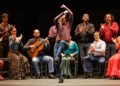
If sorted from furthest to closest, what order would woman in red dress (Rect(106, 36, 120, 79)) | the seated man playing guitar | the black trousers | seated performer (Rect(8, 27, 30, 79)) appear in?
the black trousers
the seated man playing guitar
seated performer (Rect(8, 27, 30, 79))
woman in red dress (Rect(106, 36, 120, 79))

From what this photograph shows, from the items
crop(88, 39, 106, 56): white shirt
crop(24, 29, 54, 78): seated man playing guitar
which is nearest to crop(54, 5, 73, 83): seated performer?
crop(24, 29, 54, 78): seated man playing guitar

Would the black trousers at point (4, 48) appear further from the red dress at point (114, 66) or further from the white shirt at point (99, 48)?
the red dress at point (114, 66)

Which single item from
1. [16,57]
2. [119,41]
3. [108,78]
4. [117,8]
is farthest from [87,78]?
[117,8]

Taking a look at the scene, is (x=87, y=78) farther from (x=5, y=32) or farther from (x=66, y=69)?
(x=5, y=32)

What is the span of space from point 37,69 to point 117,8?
114 inches

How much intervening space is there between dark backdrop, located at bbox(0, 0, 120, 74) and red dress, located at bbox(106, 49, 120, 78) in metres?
1.80

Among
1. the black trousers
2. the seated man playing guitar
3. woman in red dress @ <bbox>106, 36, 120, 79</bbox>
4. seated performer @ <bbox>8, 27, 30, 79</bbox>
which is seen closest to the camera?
woman in red dress @ <bbox>106, 36, 120, 79</bbox>

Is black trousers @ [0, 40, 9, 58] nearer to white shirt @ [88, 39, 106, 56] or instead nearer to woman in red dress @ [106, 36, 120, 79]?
white shirt @ [88, 39, 106, 56]

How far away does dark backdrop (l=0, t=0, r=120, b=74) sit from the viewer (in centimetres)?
1054

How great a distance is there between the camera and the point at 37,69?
9.09m

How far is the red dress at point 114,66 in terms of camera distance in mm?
8805

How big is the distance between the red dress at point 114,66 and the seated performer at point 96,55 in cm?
19

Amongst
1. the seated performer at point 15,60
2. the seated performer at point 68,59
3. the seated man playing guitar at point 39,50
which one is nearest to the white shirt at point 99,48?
the seated performer at point 68,59

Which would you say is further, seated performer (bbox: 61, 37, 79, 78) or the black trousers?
the black trousers
